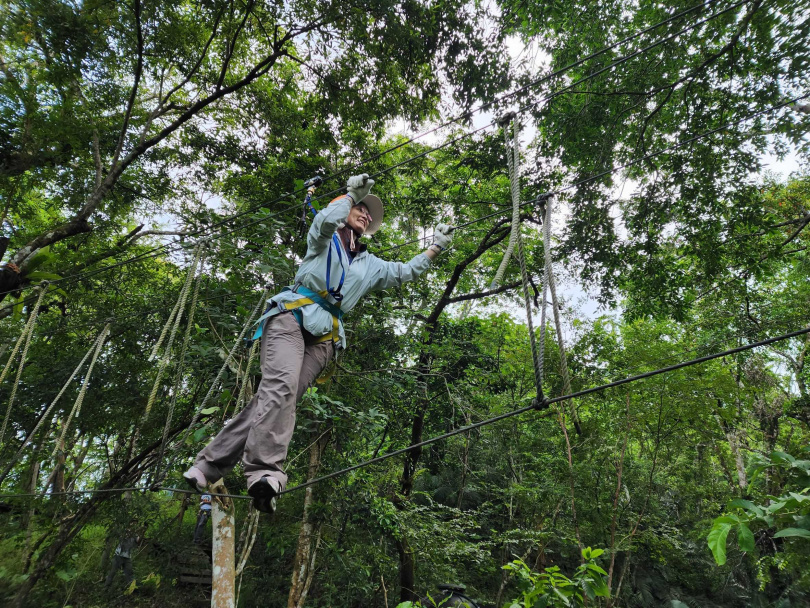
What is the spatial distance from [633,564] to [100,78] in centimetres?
1094

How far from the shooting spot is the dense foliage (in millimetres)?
4195

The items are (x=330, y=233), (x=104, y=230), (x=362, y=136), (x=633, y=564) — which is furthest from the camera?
(x=633, y=564)

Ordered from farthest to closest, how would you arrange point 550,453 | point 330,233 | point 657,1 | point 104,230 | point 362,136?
point 550,453, point 104,230, point 362,136, point 657,1, point 330,233

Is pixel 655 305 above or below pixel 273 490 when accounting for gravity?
above

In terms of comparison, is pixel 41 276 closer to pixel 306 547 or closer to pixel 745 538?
pixel 306 547

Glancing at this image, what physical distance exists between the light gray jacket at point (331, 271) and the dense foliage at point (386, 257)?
0.87 meters

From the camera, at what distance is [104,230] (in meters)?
6.52

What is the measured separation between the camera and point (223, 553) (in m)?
Answer: 3.38

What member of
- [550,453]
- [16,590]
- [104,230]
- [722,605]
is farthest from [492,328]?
[16,590]

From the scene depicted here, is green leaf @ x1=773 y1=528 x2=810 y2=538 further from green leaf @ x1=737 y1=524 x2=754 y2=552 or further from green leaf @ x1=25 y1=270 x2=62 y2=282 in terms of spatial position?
green leaf @ x1=25 y1=270 x2=62 y2=282

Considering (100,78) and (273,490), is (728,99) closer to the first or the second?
(273,490)

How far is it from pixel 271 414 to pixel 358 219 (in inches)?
44.7

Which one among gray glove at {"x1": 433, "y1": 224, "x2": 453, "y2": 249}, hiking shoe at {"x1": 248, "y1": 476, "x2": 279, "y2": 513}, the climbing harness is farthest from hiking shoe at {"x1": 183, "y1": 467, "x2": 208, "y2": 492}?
gray glove at {"x1": 433, "y1": 224, "x2": 453, "y2": 249}

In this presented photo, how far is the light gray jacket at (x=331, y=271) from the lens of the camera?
6.83ft
